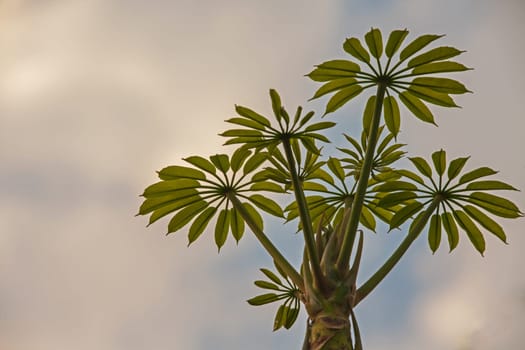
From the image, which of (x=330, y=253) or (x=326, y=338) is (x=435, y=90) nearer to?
(x=330, y=253)

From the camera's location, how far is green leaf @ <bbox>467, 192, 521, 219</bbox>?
2932 millimetres

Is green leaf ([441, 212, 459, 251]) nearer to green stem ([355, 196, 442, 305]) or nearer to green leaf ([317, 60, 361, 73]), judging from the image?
green stem ([355, 196, 442, 305])

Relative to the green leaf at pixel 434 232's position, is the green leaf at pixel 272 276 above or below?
below

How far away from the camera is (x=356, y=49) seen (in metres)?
2.76

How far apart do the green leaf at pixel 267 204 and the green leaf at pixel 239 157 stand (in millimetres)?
303

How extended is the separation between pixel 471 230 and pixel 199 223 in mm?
1354

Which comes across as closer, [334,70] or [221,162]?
[334,70]

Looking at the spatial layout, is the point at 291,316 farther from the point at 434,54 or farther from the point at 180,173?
the point at 434,54

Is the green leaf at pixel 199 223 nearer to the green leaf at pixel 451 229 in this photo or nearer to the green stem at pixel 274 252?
the green stem at pixel 274 252

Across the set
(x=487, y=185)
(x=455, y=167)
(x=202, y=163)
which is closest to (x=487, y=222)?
(x=487, y=185)

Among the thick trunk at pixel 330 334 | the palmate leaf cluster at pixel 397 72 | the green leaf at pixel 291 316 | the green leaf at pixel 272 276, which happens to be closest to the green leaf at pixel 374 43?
the palmate leaf cluster at pixel 397 72

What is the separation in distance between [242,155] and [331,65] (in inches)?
23.4

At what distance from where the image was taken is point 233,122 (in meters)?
2.81

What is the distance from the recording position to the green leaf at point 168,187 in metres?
2.87
